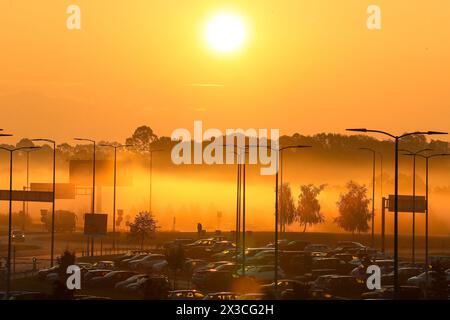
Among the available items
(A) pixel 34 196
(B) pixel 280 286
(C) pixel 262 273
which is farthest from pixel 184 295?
(A) pixel 34 196

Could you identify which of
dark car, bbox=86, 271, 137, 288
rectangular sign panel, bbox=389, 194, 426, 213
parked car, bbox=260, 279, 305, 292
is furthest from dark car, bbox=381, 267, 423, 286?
rectangular sign panel, bbox=389, 194, 426, 213

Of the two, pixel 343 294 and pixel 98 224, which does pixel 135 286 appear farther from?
pixel 98 224

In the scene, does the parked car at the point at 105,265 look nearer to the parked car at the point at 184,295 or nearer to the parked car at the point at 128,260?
the parked car at the point at 128,260

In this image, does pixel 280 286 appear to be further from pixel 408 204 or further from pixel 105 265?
pixel 408 204

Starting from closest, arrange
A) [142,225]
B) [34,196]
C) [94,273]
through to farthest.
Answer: [94,273]
[34,196]
[142,225]

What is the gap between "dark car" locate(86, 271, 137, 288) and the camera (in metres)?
93.4

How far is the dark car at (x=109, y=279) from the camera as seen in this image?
307 ft

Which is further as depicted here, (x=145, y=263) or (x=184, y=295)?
(x=145, y=263)

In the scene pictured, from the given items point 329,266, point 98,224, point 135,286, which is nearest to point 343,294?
point 135,286

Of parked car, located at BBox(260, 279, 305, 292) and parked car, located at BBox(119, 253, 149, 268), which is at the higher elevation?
parked car, located at BBox(119, 253, 149, 268)

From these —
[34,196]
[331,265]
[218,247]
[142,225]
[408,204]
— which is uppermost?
[34,196]

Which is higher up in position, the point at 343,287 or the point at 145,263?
→ the point at 145,263

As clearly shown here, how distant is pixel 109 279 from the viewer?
94.2 metres

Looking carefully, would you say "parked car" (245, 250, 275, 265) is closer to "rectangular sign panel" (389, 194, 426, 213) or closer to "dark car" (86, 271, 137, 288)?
"dark car" (86, 271, 137, 288)
